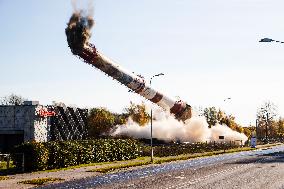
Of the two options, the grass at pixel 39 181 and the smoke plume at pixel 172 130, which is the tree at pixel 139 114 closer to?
the smoke plume at pixel 172 130

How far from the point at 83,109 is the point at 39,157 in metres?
47.9

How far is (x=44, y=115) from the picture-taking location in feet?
197

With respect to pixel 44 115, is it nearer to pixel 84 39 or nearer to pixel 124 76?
pixel 124 76

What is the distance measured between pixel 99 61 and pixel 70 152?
32.2ft

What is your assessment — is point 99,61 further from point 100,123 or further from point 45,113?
point 100,123

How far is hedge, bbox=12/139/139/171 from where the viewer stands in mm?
31844

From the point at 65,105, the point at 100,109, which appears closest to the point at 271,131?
the point at 100,109

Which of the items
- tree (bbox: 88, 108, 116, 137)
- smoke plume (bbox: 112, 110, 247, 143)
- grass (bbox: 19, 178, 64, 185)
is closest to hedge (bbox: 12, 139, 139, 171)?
grass (bbox: 19, 178, 64, 185)

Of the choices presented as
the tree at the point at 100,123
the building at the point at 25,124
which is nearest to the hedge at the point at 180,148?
the building at the point at 25,124

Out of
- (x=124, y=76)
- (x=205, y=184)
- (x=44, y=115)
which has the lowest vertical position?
(x=205, y=184)

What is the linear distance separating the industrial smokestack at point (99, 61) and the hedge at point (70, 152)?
23.8ft

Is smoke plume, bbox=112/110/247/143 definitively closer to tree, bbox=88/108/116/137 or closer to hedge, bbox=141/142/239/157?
hedge, bbox=141/142/239/157

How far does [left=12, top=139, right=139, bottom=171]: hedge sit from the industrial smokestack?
7.24 meters

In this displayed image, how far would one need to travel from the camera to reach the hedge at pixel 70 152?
104 ft
